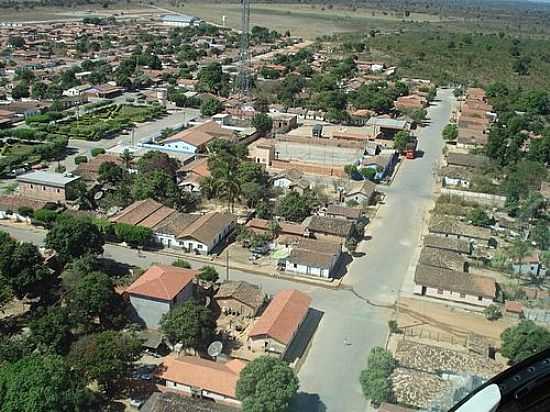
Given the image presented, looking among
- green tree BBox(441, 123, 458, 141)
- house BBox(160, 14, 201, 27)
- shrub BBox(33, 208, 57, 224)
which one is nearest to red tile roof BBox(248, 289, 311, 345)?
shrub BBox(33, 208, 57, 224)

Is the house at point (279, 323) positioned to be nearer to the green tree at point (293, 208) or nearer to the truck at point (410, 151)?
the green tree at point (293, 208)

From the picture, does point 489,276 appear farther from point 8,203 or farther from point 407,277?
point 8,203

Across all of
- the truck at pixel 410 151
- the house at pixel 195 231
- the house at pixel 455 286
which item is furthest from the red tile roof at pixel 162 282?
the truck at pixel 410 151

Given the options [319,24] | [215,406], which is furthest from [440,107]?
[319,24]

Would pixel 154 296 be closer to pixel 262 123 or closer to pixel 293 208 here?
pixel 293 208

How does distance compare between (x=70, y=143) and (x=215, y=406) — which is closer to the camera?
(x=215, y=406)
